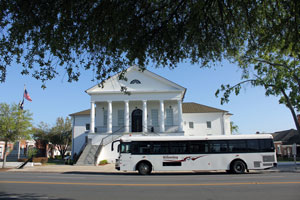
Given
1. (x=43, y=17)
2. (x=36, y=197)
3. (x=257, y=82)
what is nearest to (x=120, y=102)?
(x=257, y=82)

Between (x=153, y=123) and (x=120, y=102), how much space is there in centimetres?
561

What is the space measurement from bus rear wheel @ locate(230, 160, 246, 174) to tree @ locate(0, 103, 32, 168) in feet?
68.0

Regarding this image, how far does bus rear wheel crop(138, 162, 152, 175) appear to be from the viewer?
19109 millimetres

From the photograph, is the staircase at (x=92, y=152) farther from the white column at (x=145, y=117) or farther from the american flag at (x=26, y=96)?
the american flag at (x=26, y=96)

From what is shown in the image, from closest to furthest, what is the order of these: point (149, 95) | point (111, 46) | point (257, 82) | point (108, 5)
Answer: point (108, 5) → point (111, 46) → point (257, 82) → point (149, 95)

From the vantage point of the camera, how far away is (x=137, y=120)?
36.8 m

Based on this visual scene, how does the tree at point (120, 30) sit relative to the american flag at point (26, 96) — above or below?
below

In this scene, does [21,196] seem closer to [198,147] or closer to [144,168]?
[144,168]

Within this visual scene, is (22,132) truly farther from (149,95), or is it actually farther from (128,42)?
(128,42)

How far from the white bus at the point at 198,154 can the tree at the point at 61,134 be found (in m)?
39.2

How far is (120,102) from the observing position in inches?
1439

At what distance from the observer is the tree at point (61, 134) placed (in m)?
54.7

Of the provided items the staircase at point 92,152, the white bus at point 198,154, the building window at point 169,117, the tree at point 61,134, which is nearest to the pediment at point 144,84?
the building window at point 169,117

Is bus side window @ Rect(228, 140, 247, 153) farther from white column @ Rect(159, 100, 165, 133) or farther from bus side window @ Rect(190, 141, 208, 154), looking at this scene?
white column @ Rect(159, 100, 165, 133)
